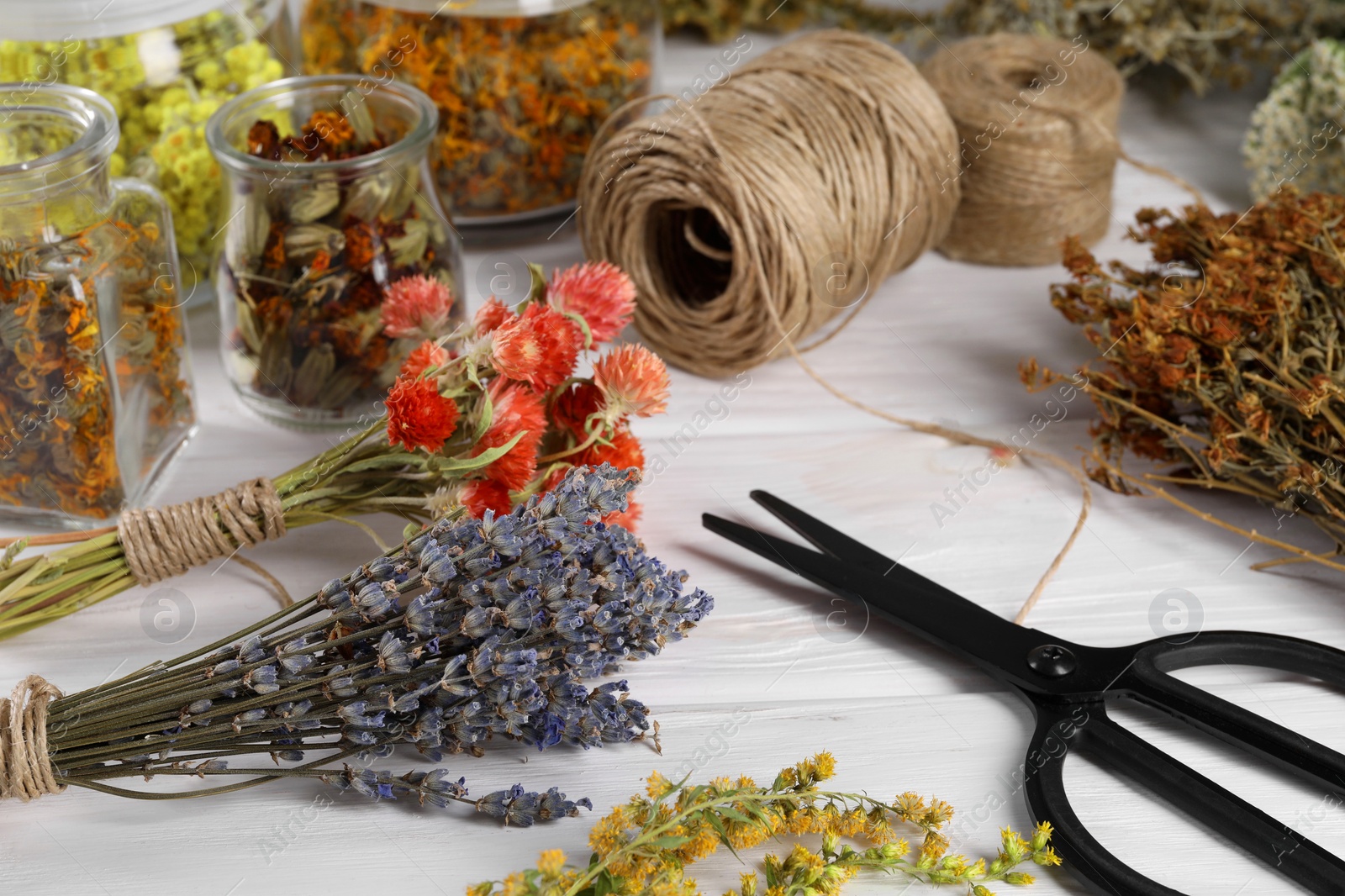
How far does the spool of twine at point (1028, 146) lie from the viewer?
1.11 m

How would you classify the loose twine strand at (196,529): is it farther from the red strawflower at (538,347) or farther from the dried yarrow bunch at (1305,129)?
the dried yarrow bunch at (1305,129)


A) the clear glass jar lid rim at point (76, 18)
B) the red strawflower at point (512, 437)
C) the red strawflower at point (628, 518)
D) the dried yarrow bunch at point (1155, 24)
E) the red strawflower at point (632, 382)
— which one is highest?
the clear glass jar lid rim at point (76, 18)

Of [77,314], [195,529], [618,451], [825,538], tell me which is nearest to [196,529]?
[195,529]

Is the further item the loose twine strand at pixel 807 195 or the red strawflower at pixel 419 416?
the loose twine strand at pixel 807 195

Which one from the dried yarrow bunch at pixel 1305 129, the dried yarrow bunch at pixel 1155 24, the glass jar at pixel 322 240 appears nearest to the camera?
the glass jar at pixel 322 240

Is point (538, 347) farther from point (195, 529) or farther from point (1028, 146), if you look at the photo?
point (1028, 146)

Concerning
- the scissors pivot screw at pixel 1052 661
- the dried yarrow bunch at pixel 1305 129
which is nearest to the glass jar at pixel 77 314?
the scissors pivot screw at pixel 1052 661

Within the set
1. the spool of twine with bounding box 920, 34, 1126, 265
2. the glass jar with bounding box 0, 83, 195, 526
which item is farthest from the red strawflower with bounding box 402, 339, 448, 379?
the spool of twine with bounding box 920, 34, 1126, 265

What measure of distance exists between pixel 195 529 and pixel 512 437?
0.23 metres

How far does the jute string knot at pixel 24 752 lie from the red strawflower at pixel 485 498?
0.25 m

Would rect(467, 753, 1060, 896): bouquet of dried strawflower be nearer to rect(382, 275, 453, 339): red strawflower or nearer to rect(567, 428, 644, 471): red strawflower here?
rect(567, 428, 644, 471): red strawflower

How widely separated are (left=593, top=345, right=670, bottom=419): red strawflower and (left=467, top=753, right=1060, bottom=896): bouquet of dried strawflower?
9.4 inches

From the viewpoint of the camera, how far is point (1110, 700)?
0.69 meters

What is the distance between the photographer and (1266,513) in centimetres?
87
